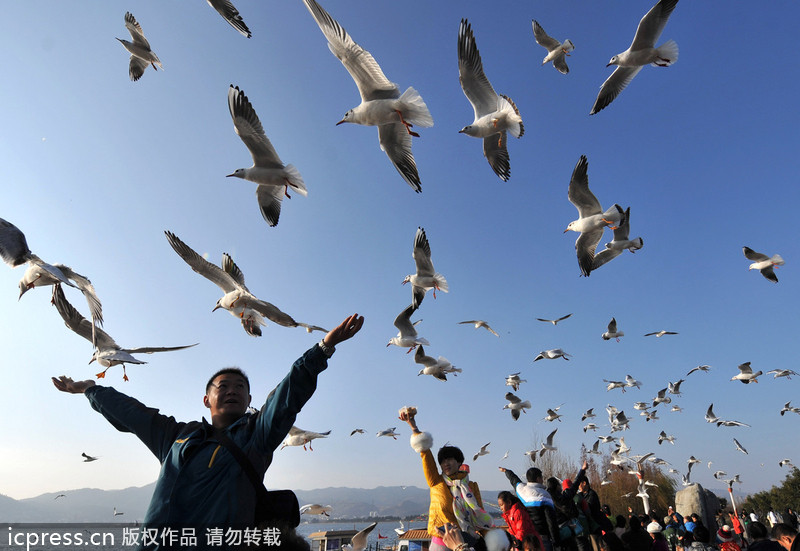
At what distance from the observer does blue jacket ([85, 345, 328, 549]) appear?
1.80 metres

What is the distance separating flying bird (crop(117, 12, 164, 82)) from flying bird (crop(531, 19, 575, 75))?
7.95 meters

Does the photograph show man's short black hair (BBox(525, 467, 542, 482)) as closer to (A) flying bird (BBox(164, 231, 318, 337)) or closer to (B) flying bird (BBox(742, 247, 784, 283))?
(A) flying bird (BBox(164, 231, 318, 337))

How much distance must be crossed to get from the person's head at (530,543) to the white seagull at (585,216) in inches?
277

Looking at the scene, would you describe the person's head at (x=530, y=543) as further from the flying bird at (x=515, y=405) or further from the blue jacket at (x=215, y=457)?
the flying bird at (x=515, y=405)

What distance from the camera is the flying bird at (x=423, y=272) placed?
33.6 feet

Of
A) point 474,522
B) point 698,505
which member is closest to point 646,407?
point 698,505

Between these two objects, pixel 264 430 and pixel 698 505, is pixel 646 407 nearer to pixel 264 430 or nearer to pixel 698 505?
pixel 698 505

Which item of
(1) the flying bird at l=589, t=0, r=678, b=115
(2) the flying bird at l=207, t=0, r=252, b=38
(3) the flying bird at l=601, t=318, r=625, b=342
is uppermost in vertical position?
(1) the flying bird at l=589, t=0, r=678, b=115

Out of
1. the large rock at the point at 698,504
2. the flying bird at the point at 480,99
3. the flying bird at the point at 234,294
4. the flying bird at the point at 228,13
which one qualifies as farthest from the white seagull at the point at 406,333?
the large rock at the point at 698,504

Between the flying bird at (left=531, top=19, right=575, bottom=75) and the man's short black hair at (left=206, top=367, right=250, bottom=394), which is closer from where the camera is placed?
the man's short black hair at (left=206, top=367, right=250, bottom=394)

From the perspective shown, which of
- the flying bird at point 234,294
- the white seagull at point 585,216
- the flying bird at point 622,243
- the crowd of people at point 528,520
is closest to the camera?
the crowd of people at point 528,520

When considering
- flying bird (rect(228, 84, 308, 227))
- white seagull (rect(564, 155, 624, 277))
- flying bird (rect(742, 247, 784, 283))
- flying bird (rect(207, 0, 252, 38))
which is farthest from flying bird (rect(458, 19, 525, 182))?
flying bird (rect(742, 247, 784, 283))

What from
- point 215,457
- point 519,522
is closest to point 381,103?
point 519,522

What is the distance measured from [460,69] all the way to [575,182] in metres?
3.48
